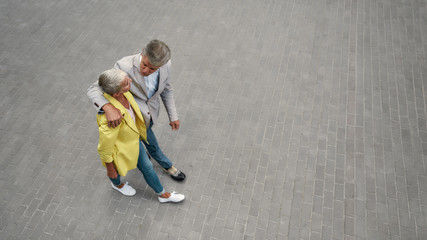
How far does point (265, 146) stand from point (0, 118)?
4.48m

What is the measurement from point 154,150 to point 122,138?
900mm

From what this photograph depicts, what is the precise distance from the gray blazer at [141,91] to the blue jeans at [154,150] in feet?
0.97

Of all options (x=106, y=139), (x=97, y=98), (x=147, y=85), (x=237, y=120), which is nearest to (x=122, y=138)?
(x=106, y=139)

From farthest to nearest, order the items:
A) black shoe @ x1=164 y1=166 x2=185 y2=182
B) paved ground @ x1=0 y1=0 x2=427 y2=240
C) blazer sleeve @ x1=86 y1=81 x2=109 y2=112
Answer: black shoe @ x1=164 y1=166 x2=185 y2=182 → paved ground @ x1=0 y1=0 x2=427 y2=240 → blazer sleeve @ x1=86 y1=81 x2=109 y2=112

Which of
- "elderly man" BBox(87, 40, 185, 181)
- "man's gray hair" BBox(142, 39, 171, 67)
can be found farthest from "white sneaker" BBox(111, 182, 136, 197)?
"man's gray hair" BBox(142, 39, 171, 67)

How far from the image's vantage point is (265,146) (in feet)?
15.9

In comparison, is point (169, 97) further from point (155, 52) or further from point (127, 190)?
point (127, 190)

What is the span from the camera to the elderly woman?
2.86 m

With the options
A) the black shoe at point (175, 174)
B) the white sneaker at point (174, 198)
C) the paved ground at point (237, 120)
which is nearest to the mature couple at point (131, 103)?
the white sneaker at point (174, 198)

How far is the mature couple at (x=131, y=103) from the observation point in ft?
9.44

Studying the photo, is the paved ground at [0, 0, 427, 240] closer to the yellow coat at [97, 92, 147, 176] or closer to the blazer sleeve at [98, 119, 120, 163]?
the yellow coat at [97, 92, 147, 176]

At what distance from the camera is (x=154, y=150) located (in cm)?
411

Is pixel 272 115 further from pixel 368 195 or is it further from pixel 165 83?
pixel 165 83

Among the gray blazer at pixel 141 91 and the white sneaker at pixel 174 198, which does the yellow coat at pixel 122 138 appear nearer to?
the gray blazer at pixel 141 91
